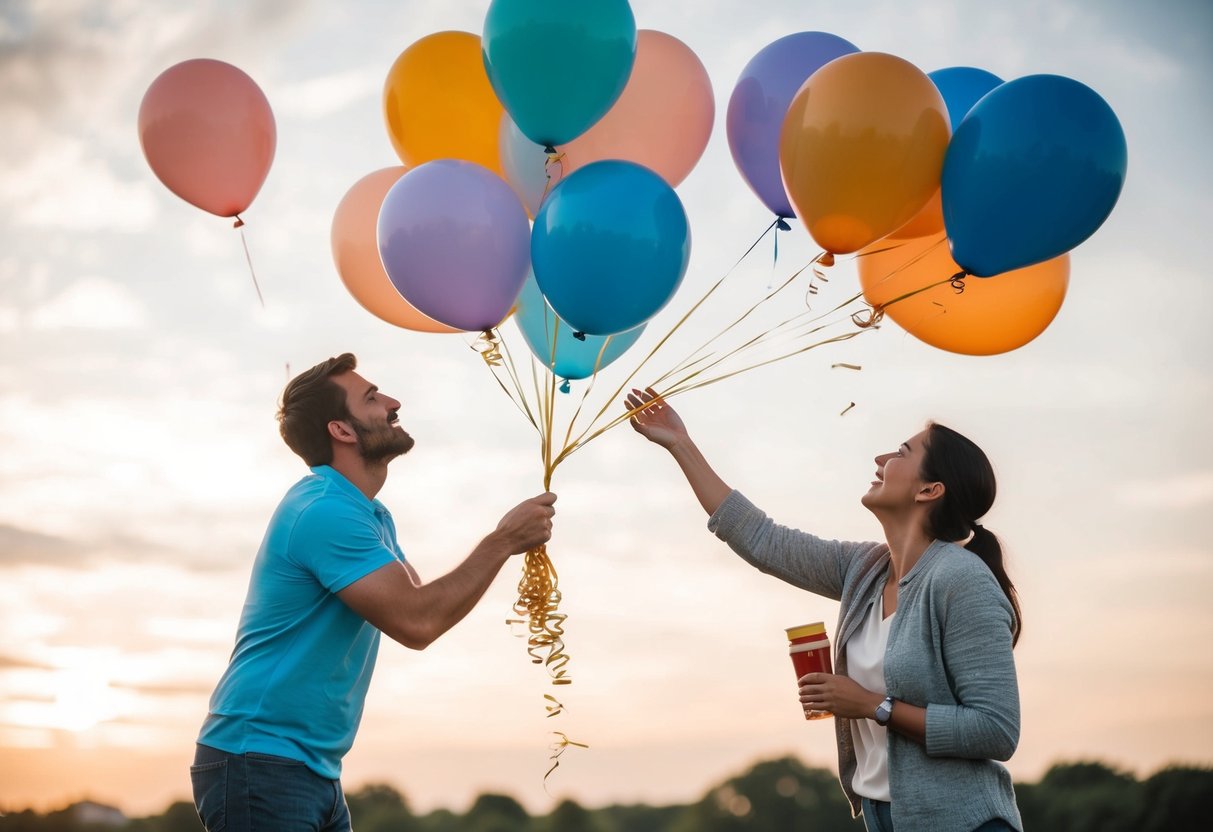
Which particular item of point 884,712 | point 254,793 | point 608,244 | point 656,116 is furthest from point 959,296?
point 254,793

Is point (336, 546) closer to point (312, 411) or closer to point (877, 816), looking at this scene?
point (312, 411)

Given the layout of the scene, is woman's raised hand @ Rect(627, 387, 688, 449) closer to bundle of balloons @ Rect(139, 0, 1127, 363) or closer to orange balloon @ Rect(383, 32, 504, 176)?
bundle of balloons @ Rect(139, 0, 1127, 363)

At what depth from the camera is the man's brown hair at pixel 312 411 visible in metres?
2.97

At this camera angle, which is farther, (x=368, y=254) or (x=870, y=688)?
(x=368, y=254)

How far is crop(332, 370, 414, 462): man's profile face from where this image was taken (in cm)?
296

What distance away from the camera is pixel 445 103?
3.25 meters

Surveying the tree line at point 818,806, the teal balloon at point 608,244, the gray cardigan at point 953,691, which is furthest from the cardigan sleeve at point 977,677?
the tree line at point 818,806

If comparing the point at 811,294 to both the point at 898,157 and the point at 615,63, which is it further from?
the point at 615,63

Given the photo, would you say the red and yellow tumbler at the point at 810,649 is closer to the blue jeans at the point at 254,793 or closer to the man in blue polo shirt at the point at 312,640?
the man in blue polo shirt at the point at 312,640

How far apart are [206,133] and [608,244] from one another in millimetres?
1457

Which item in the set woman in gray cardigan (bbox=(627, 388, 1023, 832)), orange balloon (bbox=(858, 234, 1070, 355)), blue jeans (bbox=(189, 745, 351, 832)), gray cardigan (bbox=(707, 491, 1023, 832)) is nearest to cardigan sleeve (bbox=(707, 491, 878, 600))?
woman in gray cardigan (bbox=(627, 388, 1023, 832))

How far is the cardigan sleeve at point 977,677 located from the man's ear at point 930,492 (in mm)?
254

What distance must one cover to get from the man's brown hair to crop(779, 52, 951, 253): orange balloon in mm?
1307

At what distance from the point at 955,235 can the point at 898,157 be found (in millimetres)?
256
